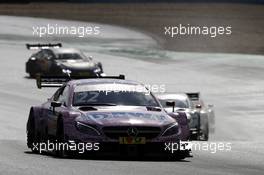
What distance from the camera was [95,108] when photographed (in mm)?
15883

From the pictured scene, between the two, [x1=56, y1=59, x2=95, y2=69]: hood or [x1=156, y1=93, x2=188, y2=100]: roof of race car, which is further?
[x1=56, y1=59, x2=95, y2=69]: hood

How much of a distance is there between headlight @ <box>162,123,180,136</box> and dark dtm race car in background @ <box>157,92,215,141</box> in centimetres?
969

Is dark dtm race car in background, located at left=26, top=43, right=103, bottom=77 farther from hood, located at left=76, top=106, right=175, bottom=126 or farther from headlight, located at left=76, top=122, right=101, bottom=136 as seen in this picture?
headlight, located at left=76, top=122, right=101, bottom=136

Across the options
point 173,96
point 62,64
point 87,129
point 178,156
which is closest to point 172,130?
point 178,156

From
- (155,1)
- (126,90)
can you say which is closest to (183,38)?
(155,1)

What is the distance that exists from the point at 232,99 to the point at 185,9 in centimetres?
3114

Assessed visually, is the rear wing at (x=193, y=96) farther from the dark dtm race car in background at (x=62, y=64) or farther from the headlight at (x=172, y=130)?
the headlight at (x=172, y=130)

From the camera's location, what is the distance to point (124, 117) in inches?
607

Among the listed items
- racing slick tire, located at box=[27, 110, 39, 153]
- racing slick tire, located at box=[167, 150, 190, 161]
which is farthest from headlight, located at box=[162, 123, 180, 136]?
racing slick tire, located at box=[27, 110, 39, 153]

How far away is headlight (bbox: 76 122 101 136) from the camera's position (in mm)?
15211

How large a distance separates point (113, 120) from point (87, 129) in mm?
362

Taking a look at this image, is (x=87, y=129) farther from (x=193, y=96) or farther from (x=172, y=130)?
(x=193, y=96)

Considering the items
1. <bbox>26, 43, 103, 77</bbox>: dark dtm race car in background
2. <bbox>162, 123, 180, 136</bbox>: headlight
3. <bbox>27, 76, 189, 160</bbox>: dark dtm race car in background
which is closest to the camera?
→ <bbox>27, 76, 189, 160</bbox>: dark dtm race car in background

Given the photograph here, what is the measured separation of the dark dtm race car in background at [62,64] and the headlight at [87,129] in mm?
23822
